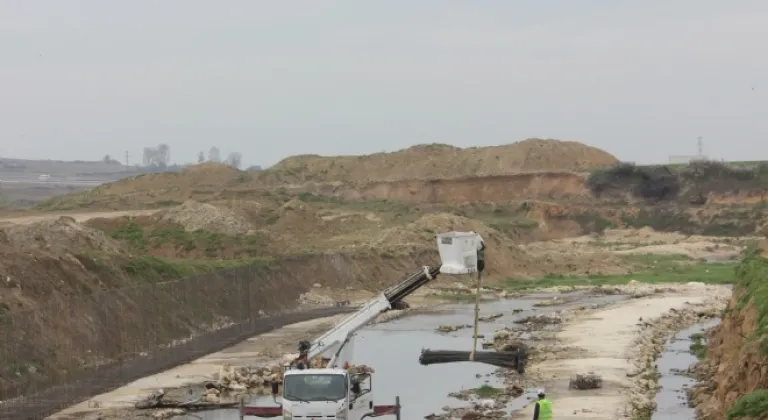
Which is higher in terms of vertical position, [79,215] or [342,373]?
[79,215]

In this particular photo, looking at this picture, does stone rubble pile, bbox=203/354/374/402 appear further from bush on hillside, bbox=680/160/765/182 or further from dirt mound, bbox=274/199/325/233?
bush on hillside, bbox=680/160/765/182

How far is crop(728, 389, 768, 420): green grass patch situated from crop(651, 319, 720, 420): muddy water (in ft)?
26.3

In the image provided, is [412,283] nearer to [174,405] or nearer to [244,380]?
[174,405]

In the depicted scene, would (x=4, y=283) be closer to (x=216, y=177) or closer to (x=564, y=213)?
(x=564, y=213)

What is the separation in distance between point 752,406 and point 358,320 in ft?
28.9

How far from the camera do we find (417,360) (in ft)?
137

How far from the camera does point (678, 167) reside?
Result: 438 feet

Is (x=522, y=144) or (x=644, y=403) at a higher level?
(x=522, y=144)

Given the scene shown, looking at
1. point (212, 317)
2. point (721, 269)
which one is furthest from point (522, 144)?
point (212, 317)

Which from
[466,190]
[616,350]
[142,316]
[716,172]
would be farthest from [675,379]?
[716,172]

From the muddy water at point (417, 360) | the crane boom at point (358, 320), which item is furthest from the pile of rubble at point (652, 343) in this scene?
the crane boom at point (358, 320)

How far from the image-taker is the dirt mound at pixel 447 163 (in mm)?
147250

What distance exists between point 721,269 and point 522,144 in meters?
72.5

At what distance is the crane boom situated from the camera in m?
25.5
